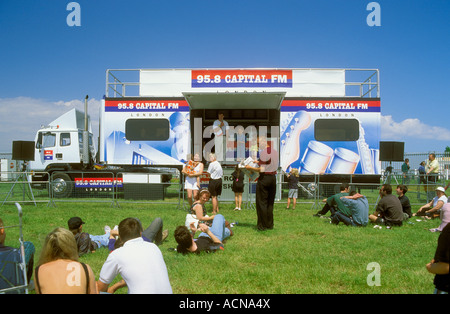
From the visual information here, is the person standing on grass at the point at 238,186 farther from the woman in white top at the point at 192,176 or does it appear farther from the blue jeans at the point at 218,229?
the blue jeans at the point at 218,229

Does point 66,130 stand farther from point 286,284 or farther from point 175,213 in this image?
point 286,284

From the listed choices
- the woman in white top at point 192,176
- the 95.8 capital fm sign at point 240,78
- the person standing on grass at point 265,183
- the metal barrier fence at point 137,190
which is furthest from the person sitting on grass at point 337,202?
the 95.8 capital fm sign at point 240,78

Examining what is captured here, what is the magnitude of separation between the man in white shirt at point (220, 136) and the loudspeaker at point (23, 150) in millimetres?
6216

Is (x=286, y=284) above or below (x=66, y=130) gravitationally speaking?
below

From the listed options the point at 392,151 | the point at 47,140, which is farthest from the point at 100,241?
the point at 47,140

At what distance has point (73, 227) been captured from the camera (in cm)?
551

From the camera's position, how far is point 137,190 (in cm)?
1116

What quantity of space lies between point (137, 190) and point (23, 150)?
4.17m

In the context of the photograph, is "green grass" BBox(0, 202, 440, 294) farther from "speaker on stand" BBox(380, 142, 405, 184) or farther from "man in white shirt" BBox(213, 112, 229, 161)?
"man in white shirt" BBox(213, 112, 229, 161)

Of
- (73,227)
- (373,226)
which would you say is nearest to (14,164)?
(73,227)

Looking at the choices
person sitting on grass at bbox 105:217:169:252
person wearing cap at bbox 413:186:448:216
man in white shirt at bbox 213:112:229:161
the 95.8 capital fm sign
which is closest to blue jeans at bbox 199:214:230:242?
person sitting on grass at bbox 105:217:169:252

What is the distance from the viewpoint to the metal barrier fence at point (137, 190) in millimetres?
10914

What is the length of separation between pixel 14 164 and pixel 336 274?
25.0 metres

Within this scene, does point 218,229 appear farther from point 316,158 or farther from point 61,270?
point 316,158
